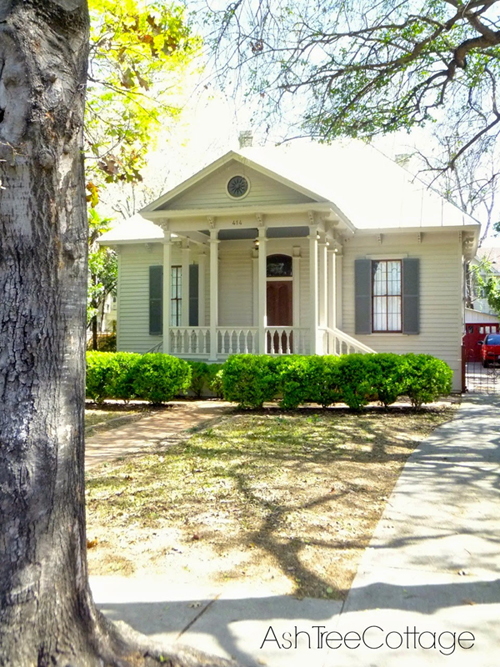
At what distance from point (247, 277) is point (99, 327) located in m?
17.5

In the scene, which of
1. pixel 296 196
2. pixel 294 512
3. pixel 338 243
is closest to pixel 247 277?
pixel 338 243

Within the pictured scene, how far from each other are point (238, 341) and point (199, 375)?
1.33 m

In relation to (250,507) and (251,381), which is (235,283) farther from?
(250,507)

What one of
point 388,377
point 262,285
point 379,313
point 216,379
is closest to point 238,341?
point 262,285

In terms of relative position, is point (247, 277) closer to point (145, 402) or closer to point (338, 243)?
point (338, 243)

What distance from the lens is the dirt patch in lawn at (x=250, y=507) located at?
439 cm

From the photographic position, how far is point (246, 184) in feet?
48.7

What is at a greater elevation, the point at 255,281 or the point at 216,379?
the point at 255,281

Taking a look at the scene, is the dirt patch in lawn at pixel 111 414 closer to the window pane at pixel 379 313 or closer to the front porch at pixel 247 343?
the front porch at pixel 247 343

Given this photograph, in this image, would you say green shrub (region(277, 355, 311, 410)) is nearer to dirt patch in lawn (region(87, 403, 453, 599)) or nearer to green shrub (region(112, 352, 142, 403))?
dirt patch in lawn (region(87, 403, 453, 599))

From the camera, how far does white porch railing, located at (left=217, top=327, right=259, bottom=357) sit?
1530 cm

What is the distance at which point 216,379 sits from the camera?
13.9 m

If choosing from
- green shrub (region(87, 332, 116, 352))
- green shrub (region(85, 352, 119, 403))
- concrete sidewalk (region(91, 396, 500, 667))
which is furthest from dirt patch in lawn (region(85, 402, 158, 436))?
green shrub (region(87, 332, 116, 352))

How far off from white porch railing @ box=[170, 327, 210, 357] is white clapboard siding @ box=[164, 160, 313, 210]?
316 cm
